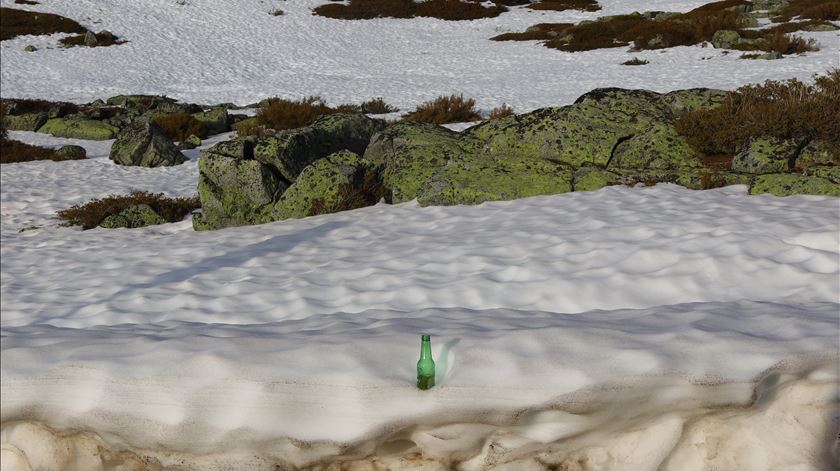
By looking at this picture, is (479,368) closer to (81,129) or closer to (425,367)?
(425,367)

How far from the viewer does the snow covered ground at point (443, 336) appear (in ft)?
8.33

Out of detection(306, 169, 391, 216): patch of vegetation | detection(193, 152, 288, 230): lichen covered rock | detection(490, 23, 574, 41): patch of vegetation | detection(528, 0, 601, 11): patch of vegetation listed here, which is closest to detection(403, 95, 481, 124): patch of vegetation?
detection(306, 169, 391, 216): patch of vegetation

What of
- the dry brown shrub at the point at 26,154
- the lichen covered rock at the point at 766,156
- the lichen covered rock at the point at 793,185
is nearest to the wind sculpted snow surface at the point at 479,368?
the lichen covered rock at the point at 793,185

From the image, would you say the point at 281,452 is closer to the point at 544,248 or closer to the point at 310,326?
the point at 310,326

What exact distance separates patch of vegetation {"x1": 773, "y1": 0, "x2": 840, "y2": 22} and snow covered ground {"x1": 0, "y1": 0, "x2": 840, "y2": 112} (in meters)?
4.36

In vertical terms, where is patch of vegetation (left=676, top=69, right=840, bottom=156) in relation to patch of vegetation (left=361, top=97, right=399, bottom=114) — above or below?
above

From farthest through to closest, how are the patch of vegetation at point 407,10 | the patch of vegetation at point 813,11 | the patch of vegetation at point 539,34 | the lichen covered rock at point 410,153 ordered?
the patch of vegetation at point 407,10 < the patch of vegetation at point 539,34 < the patch of vegetation at point 813,11 < the lichen covered rock at point 410,153

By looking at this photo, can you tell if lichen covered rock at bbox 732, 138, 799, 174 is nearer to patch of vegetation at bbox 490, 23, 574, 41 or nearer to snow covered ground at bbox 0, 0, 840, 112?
snow covered ground at bbox 0, 0, 840, 112

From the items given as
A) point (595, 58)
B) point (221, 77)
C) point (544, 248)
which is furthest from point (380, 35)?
point (544, 248)

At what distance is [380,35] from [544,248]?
30.2m

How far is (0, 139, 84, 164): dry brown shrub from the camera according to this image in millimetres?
14617

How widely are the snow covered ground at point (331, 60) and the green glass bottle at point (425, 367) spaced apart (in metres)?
14.7

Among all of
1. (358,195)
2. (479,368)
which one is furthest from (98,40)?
(479,368)

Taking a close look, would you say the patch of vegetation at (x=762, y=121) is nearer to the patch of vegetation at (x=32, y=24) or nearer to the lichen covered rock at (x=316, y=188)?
the lichen covered rock at (x=316, y=188)
